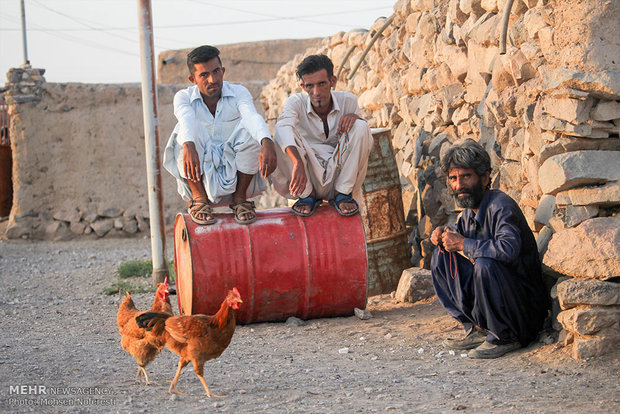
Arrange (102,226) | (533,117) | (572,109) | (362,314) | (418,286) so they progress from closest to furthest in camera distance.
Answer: (572,109), (533,117), (362,314), (418,286), (102,226)

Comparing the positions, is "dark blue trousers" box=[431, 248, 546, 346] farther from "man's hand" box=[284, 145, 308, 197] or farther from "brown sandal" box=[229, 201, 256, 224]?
"brown sandal" box=[229, 201, 256, 224]

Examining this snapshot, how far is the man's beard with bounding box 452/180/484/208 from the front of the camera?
12.6 feet

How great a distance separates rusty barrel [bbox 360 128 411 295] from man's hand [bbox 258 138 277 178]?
1.34 m

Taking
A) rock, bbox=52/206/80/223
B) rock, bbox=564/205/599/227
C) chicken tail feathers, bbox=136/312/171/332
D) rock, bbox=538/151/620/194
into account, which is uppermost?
rock, bbox=538/151/620/194

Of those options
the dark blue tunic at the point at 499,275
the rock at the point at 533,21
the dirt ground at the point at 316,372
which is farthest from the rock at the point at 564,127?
the dirt ground at the point at 316,372

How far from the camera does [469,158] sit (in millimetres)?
3834

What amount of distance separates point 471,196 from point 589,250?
70 cm

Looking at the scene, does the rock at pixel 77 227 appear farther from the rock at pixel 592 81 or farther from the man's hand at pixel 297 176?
the rock at pixel 592 81

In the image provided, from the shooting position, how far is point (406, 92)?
643cm

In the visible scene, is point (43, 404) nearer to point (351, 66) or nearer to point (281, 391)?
point (281, 391)

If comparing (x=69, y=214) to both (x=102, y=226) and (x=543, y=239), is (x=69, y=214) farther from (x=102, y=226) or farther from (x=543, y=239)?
(x=543, y=239)

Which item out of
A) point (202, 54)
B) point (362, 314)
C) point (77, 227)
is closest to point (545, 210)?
point (362, 314)

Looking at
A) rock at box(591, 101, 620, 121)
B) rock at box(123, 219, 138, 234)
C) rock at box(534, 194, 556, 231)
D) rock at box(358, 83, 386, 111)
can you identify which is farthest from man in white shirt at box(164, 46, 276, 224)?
rock at box(123, 219, 138, 234)

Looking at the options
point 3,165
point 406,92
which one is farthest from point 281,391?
point 3,165
